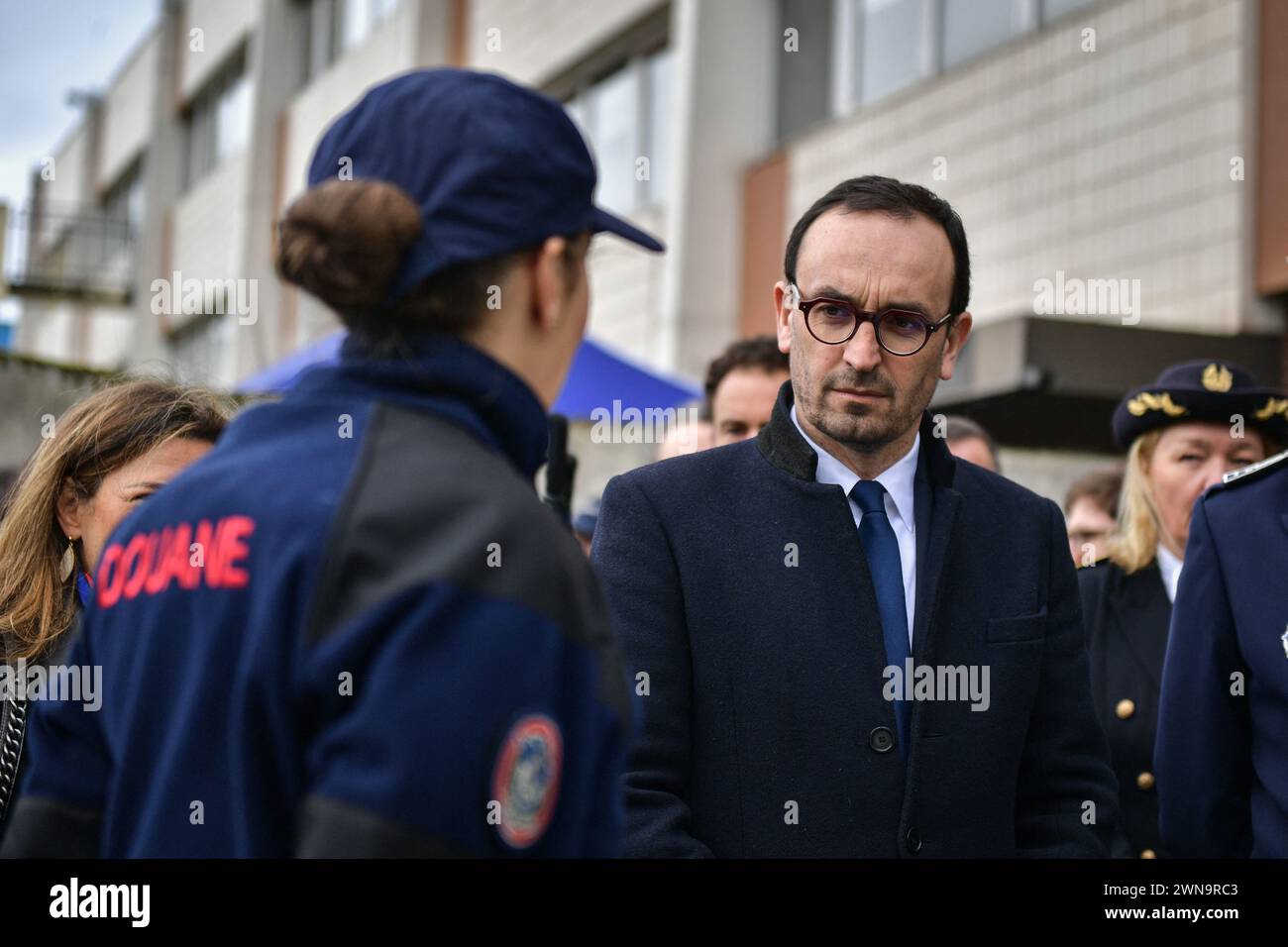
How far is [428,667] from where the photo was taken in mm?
1340

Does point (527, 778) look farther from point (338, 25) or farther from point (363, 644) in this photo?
point (338, 25)

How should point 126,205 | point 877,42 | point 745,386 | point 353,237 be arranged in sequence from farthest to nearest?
point 126,205 → point 877,42 → point 745,386 → point 353,237

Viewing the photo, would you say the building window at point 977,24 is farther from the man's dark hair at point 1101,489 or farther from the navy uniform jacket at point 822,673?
the navy uniform jacket at point 822,673

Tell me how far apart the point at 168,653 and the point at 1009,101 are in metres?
9.28

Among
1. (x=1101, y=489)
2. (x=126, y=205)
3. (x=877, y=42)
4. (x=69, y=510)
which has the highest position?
(x=126, y=205)

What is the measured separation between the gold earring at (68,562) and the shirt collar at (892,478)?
4.71ft

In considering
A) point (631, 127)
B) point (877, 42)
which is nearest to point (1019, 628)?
point (877, 42)

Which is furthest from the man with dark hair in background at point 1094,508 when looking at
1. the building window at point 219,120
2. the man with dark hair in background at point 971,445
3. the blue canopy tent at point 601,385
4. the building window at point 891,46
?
the building window at point 219,120

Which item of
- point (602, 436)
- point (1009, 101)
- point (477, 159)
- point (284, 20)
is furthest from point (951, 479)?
point (284, 20)

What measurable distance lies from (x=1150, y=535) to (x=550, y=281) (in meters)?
3.15

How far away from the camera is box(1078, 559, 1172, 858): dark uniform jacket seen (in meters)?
4.14

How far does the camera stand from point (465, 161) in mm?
1547

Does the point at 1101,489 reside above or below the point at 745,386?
below
